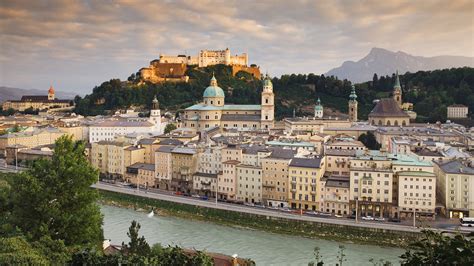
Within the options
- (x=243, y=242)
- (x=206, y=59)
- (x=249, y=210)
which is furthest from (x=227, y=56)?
(x=243, y=242)

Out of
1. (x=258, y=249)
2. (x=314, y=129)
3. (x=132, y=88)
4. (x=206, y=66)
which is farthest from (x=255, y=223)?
(x=206, y=66)

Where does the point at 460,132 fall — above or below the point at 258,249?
above

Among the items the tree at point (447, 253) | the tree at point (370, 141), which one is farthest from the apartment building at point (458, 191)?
the tree at point (447, 253)

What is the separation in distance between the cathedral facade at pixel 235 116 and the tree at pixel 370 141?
6347mm

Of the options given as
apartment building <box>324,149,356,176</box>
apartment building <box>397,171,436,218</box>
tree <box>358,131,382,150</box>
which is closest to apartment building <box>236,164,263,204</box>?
apartment building <box>324,149,356,176</box>

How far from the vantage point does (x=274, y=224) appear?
50.7 ft

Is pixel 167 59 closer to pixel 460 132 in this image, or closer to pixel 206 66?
pixel 206 66

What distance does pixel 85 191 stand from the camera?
9.27m

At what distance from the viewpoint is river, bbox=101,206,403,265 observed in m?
12.5

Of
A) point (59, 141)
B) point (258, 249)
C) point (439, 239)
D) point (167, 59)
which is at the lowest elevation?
point (258, 249)

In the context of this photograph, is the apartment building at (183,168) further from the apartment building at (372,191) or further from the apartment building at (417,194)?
the apartment building at (417,194)

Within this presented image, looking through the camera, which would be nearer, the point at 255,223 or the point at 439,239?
the point at 439,239

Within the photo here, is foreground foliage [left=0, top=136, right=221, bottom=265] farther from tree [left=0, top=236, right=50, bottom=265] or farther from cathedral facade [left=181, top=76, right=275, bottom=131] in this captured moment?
cathedral facade [left=181, top=76, right=275, bottom=131]

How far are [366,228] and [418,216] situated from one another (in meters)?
2.23
